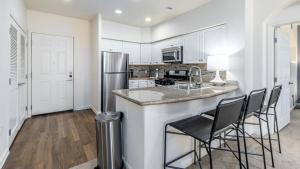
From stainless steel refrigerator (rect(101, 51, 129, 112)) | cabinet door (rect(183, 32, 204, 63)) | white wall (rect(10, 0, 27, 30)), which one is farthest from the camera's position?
stainless steel refrigerator (rect(101, 51, 129, 112))

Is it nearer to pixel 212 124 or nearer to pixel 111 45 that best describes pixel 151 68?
pixel 111 45

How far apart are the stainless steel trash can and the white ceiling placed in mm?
2753

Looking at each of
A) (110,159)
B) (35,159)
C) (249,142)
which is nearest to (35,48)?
(35,159)

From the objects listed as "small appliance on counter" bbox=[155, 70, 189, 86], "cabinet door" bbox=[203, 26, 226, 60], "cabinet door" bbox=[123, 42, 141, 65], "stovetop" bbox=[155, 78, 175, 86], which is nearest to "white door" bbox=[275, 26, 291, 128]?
"cabinet door" bbox=[203, 26, 226, 60]

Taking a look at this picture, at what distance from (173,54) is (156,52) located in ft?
3.25

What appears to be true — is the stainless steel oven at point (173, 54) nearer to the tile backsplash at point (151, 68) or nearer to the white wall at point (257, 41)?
the tile backsplash at point (151, 68)

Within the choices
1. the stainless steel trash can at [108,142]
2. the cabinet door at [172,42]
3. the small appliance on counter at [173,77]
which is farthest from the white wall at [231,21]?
the stainless steel trash can at [108,142]

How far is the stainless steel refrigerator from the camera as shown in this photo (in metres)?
4.25

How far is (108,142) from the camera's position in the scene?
1973mm

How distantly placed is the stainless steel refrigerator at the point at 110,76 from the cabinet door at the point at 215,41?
7.03 feet

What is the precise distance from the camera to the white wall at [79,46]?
14.9 feet

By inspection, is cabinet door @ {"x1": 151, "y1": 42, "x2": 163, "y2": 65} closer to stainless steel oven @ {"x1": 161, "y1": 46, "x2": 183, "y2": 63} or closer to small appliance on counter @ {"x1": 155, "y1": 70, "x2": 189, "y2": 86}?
stainless steel oven @ {"x1": 161, "y1": 46, "x2": 183, "y2": 63}

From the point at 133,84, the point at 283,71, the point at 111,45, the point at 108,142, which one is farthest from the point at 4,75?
the point at 283,71

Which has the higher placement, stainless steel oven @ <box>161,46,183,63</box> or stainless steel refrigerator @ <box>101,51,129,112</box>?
stainless steel oven @ <box>161,46,183,63</box>
